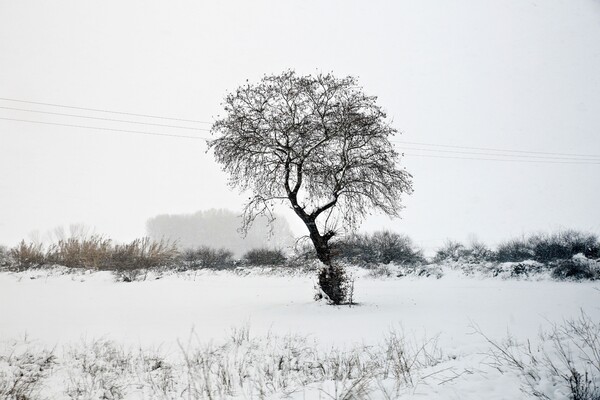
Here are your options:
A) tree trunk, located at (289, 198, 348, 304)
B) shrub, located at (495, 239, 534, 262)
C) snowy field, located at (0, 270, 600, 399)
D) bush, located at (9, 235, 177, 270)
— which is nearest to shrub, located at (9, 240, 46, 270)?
bush, located at (9, 235, 177, 270)

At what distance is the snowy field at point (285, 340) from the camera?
4266mm

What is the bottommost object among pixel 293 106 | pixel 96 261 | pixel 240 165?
pixel 96 261

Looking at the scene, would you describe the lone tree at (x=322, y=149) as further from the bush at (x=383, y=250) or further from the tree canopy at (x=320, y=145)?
the bush at (x=383, y=250)

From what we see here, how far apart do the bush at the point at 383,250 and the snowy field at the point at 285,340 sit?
8.56 metres

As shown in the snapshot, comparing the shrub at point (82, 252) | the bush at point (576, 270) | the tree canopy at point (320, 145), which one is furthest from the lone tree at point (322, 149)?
the shrub at point (82, 252)

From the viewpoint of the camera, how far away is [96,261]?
20234 mm

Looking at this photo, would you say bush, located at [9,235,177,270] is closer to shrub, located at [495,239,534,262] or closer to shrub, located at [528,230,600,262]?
shrub, located at [495,239,534,262]

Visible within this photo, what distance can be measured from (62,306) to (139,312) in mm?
3034

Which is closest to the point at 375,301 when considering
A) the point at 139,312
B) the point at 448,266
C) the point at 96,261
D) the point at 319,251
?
the point at 319,251

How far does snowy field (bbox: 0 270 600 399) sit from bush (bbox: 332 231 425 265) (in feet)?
28.1

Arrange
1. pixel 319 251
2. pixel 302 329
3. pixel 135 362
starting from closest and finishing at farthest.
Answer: pixel 135 362 < pixel 302 329 < pixel 319 251

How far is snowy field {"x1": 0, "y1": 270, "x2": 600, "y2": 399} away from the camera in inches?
168

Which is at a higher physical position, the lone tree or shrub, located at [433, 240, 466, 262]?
the lone tree

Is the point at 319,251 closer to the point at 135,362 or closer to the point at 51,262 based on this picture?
the point at 135,362
